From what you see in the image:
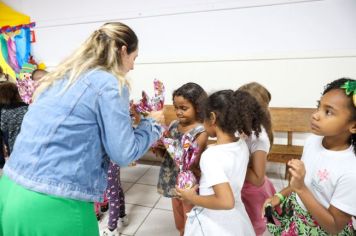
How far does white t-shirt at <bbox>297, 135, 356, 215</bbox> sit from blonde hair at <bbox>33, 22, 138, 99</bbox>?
888 mm

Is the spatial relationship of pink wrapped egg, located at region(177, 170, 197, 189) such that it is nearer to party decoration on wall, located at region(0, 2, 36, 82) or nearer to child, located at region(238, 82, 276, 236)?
child, located at region(238, 82, 276, 236)

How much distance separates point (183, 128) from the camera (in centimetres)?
177

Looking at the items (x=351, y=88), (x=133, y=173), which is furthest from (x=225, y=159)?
(x=133, y=173)

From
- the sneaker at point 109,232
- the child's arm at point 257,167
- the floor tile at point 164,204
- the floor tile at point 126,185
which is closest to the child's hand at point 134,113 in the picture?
the child's arm at point 257,167

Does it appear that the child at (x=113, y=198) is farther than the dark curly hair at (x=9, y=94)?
No

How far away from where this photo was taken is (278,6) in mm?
2904

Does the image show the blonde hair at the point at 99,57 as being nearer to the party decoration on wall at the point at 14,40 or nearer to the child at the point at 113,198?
the child at the point at 113,198

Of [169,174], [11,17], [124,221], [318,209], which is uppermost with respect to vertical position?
[11,17]

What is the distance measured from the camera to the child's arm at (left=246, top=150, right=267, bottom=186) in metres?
1.38

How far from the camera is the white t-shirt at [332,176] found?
0.92 m

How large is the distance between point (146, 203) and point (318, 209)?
6.63 ft

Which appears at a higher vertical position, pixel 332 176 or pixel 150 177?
pixel 332 176

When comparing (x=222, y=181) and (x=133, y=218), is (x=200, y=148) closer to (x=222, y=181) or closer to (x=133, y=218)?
(x=222, y=181)

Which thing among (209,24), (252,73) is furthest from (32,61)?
(252,73)
